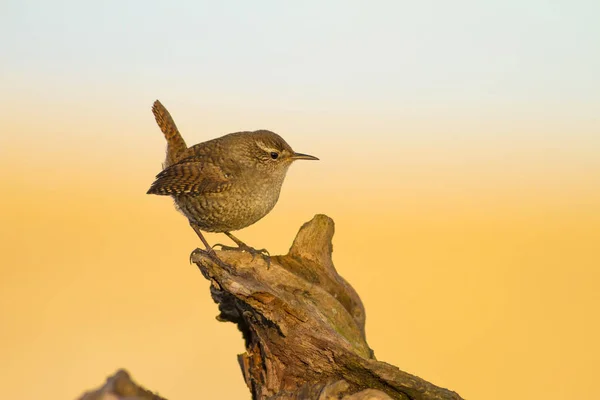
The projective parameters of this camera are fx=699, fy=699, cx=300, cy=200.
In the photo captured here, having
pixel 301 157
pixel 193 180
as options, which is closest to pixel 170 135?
pixel 193 180

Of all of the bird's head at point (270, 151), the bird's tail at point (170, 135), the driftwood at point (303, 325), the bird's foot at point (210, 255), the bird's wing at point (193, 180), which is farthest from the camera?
the bird's tail at point (170, 135)

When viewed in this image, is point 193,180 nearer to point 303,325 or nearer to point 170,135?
point 170,135

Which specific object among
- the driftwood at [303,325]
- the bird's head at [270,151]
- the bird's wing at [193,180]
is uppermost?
the bird's head at [270,151]

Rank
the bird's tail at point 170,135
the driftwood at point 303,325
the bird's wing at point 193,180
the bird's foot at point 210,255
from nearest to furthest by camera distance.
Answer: the driftwood at point 303,325 → the bird's foot at point 210,255 → the bird's wing at point 193,180 → the bird's tail at point 170,135

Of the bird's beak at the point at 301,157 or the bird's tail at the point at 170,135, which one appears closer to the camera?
the bird's beak at the point at 301,157

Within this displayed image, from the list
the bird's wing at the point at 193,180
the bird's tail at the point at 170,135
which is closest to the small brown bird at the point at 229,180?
the bird's wing at the point at 193,180

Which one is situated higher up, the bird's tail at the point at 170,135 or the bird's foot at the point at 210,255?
the bird's tail at the point at 170,135

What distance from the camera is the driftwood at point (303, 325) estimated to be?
14.6ft

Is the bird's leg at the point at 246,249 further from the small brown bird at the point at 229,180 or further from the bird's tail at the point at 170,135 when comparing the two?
the bird's tail at the point at 170,135

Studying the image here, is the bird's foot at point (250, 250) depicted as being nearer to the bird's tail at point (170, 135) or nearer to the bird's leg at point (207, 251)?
the bird's leg at point (207, 251)

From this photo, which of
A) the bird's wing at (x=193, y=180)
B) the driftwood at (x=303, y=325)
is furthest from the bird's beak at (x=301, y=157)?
the bird's wing at (x=193, y=180)

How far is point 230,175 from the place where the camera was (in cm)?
567

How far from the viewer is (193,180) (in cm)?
562

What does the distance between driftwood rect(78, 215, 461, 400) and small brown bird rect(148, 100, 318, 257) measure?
34 cm
